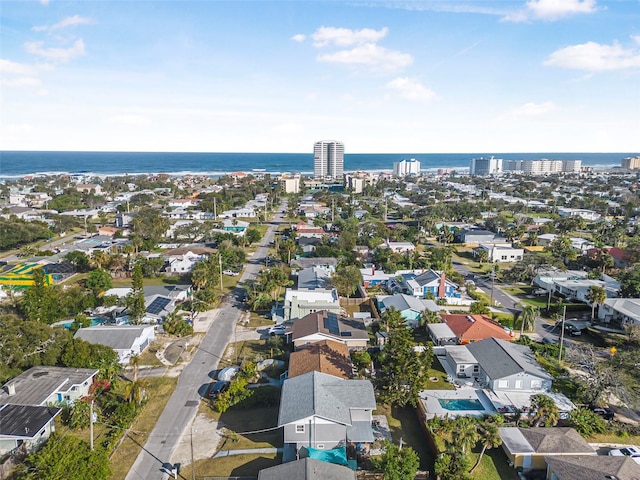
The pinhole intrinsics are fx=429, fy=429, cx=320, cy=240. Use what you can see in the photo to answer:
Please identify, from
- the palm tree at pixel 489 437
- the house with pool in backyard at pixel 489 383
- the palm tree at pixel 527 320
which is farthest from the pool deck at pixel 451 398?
the palm tree at pixel 527 320

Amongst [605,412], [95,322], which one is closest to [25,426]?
[95,322]

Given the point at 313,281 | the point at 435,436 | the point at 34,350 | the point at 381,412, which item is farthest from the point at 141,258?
the point at 435,436

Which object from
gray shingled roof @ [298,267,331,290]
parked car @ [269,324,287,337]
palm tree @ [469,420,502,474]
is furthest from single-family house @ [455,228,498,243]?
palm tree @ [469,420,502,474]

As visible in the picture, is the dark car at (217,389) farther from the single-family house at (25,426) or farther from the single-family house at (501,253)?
the single-family house at (501,253)

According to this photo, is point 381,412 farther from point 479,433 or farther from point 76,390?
point 76,390

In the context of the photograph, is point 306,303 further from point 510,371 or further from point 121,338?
point 510,371
